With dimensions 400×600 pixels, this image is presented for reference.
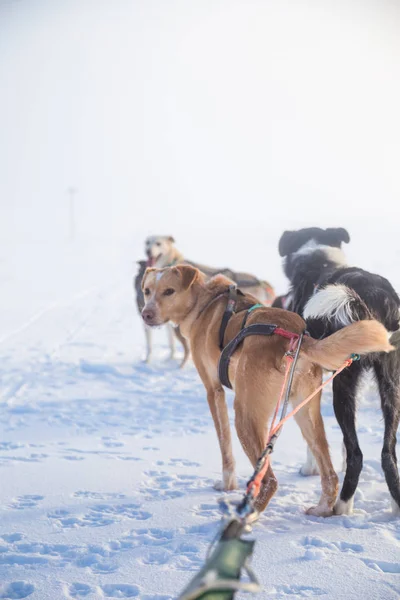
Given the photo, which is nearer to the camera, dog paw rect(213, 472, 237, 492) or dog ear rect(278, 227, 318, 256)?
dog paw rect(213, 472, 237, 492)

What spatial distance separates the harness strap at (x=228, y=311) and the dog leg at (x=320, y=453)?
32.2 inches

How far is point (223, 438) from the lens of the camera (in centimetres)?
410

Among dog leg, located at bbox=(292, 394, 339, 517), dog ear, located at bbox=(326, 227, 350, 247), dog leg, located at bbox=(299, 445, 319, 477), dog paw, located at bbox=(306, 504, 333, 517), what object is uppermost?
dog ear, located at bbox=(326, 227, 350, 247)

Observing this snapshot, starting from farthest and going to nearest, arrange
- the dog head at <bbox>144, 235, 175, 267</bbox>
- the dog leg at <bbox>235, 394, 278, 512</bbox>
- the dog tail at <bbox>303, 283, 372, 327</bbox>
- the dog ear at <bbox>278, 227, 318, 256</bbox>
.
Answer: the dog head at <bbox>144, 235, 175, 267</bbox>
the dog ear at <bbox>278, 227, 318, 256</bbox>
the dog tail at <bbox>303, 283, 372, 327</bbox>
the dog leg at <bbox>235, 394, 278, 512</bbox>

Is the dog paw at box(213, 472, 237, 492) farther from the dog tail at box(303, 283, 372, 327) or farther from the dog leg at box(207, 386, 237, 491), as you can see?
the dog tail at box(303, 283, 372, 327)

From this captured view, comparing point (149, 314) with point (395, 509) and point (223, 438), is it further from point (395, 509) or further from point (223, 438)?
point (395, 509)

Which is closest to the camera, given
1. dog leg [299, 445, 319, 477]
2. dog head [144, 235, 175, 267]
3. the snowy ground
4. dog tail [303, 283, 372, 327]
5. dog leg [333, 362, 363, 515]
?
the snowy ground

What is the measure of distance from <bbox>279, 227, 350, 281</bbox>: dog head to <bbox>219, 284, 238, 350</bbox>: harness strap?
929mm

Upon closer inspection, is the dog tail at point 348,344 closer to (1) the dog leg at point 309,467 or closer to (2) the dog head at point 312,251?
(1) the dog leg at point 309,467

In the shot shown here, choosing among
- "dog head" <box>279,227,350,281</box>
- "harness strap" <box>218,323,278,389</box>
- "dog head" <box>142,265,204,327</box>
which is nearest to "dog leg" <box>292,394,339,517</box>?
"harness strap" <box>218,323,278,389</box>

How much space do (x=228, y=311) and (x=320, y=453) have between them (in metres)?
1.24

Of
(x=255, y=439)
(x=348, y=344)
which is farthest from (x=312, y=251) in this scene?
(x=348, y=344)

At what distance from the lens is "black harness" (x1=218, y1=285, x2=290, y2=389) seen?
3250 millimetres

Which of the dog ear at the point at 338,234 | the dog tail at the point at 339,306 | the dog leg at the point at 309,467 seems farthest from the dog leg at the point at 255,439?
the dog ear at the point at 338,234
